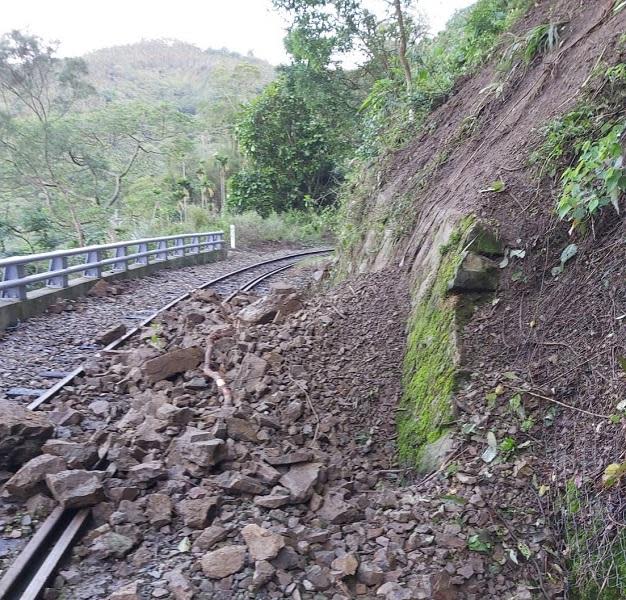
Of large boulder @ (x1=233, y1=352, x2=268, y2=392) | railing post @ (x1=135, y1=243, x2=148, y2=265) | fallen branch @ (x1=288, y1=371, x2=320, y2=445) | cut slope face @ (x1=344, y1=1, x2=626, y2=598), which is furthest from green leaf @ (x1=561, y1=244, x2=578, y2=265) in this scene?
railing post @ (x1=135, y1=243, x2=148, y2=265)

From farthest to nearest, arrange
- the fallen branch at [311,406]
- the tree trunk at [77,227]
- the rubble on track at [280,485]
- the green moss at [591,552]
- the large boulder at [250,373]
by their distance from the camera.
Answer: the tree trunk at [77,227], the large boulder at [250,373], the fallen branch at [311,406], the rubble on track at [280,485], the green moss at [591,552]

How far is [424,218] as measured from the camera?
6.71 m

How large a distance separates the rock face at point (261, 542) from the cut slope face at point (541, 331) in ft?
4.35

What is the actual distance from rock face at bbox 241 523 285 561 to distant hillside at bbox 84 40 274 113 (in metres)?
62.8

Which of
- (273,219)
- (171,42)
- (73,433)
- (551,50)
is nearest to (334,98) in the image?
(273,219)

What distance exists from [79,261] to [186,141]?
48.3 ft

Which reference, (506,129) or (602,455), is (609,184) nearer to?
(602,455)

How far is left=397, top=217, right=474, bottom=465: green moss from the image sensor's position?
394cm

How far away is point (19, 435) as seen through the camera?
409cm

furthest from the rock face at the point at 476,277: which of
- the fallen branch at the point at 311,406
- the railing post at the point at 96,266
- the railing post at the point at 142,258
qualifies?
the railing post at the point at 142,258

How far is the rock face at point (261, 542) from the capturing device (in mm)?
2955

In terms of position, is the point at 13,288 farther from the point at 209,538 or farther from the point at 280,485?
the point at 209,538

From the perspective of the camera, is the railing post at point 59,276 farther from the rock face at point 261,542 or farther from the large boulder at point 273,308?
the rock face at point 261,542

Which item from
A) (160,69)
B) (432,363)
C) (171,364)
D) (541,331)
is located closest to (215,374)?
(171,364)
